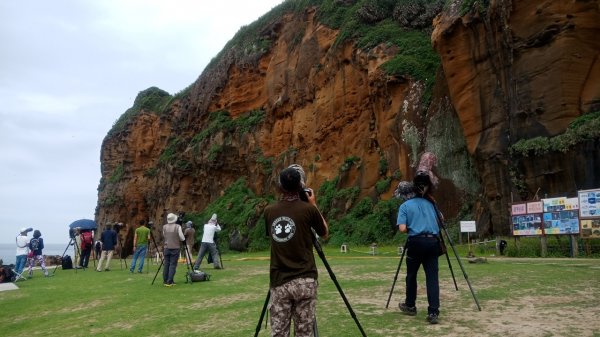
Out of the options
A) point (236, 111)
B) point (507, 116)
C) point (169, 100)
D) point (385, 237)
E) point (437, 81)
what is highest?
point (169, 100)

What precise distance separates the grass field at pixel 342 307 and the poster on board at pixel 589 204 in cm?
311

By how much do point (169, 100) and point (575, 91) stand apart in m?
43.0

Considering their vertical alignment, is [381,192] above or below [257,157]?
below

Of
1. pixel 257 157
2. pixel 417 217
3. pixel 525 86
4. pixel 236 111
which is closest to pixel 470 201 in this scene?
pixel 525 86

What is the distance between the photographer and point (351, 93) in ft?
95.7

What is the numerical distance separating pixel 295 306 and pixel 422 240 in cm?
240

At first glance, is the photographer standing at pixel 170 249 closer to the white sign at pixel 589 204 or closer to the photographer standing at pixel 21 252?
the photographer standing at pixel 21 252

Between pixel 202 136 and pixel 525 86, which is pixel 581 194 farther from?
pixel 202 136

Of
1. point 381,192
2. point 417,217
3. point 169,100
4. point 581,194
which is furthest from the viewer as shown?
point 169,100

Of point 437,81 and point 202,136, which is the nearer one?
point 437,81

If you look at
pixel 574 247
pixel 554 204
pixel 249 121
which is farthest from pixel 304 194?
pixel 249 121

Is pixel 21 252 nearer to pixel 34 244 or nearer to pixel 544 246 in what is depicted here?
pixel 34 244

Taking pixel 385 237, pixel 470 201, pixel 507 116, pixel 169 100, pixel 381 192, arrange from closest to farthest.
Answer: pixel 507 116, pixel 470 201, pixel 385 237, pixel 381 192, pixel 169 100

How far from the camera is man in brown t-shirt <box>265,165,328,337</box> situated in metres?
4.02
